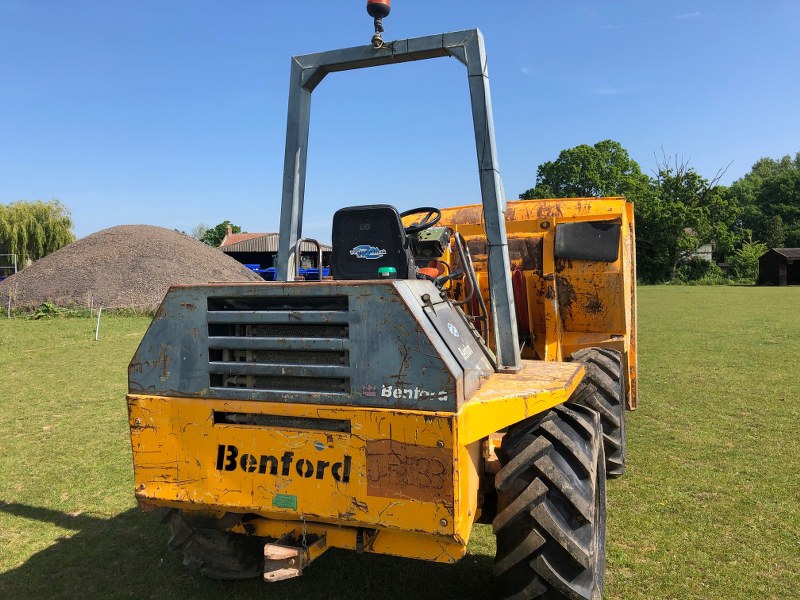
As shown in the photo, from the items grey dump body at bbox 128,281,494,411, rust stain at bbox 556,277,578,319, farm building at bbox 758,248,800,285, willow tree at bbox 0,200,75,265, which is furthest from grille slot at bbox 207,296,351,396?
farm building at bbox 758,248,800,285

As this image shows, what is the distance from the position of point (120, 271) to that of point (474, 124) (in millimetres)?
29794

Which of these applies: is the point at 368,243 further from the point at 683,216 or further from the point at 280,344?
the point at 683,216

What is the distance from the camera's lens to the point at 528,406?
10.0 ft

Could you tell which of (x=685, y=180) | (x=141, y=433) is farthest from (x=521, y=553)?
(x=685, y=180)

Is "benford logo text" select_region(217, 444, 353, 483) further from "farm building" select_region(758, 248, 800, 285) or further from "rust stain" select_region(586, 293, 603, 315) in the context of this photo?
"farm building" select_region(758, 248, 800, 285)

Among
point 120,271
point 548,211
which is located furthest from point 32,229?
point 548,211

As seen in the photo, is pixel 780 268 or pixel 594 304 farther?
pixel 780 268

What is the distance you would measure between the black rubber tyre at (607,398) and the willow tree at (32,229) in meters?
49.5

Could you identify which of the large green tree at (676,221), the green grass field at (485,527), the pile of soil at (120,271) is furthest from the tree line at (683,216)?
the green grass field at (485,527)

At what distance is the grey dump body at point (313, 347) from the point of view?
2730 millimetres

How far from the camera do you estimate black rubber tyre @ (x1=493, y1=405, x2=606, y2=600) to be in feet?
9.45

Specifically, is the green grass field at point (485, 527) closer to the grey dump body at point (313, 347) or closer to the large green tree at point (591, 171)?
the grey dump body at point (313, 347)

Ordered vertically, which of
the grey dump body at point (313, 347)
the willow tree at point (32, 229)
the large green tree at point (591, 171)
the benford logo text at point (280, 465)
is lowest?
the benford logo text at point (280, 465)

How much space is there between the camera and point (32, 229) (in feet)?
151
